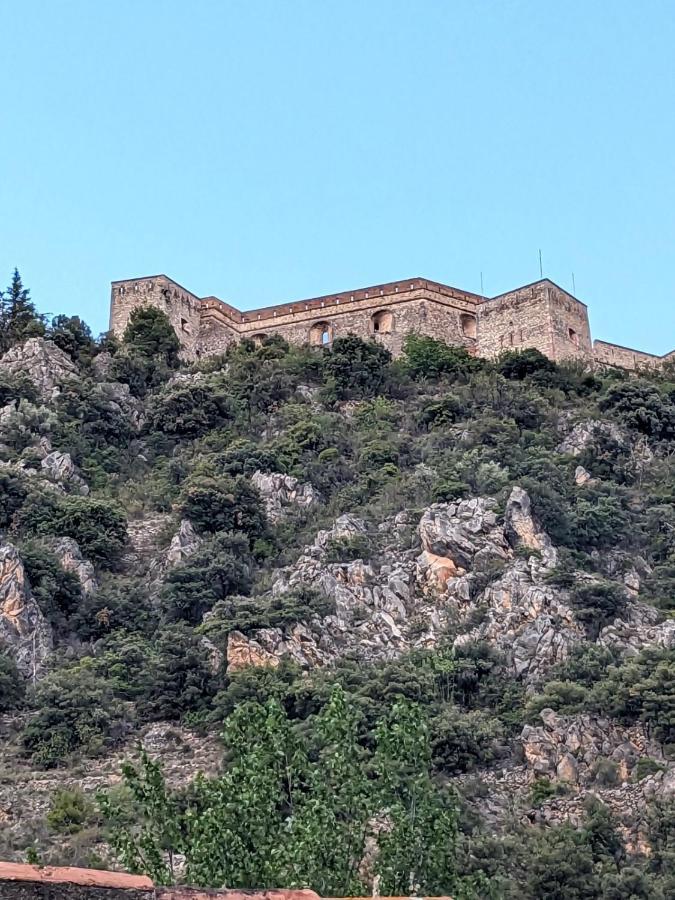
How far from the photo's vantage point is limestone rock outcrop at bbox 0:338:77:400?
47.2 m

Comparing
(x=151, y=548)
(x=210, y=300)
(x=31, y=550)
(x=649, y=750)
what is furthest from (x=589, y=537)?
(x=210, y=300)

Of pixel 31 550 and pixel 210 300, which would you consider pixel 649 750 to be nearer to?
pixel 31 550

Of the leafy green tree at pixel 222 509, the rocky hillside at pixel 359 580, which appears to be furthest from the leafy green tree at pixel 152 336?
the leafy green tree at pixel 222 509

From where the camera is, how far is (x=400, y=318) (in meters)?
56.5

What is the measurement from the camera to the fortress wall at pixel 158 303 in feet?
185

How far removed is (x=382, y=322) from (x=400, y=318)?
0.95 m

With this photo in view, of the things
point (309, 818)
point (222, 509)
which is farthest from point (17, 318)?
point (309, 818)

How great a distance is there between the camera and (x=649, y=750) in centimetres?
2942

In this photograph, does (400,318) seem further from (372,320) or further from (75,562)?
(75,562)

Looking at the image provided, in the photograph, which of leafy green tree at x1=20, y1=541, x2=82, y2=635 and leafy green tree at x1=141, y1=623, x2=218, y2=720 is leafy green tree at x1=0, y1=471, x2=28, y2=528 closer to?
leafy green tree at x1=20, y1=541, x2=82, y2=635

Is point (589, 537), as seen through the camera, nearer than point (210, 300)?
Yes

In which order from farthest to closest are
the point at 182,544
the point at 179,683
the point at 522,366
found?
the point at 522,366 → the point at 182,544 → the point at 179,683

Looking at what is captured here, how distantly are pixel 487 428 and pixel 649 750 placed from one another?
16.1 meters

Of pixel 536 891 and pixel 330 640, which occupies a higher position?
pixel 330 640
